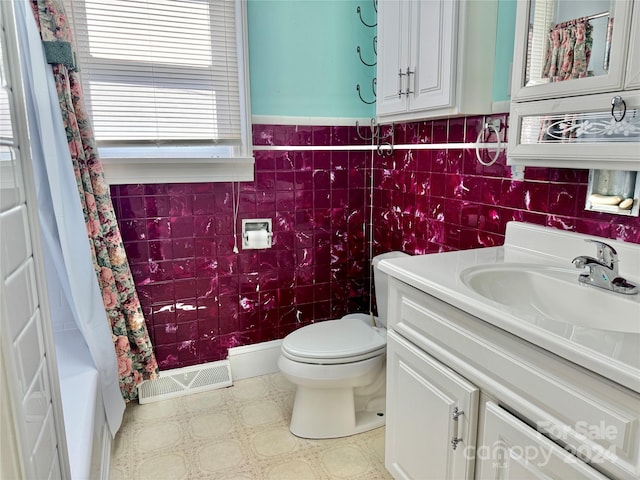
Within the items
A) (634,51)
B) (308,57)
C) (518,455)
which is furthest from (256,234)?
(634,51)

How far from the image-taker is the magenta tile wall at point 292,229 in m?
2.03

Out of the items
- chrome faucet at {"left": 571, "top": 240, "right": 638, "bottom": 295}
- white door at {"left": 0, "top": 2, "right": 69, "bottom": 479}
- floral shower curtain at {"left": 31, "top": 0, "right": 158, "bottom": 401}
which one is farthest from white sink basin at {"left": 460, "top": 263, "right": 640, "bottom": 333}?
floral shower curtain at {"left": 31, "top": 0, "right": 158, "bottom": 401}

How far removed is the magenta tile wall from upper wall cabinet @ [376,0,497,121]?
0.20m

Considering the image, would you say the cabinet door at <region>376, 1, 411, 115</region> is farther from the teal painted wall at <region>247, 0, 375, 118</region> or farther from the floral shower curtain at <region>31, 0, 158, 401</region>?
the floral shower curtain at <region>31, 0, 158, 401</region>

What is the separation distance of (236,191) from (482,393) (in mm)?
1534

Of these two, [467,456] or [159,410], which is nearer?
[467,456]

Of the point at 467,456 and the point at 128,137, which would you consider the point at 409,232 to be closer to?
the point at 467,456

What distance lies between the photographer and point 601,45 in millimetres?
1155

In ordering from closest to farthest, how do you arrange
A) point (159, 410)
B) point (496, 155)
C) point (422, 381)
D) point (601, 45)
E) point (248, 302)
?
point (601, 45) → point (422, 381) → point (496, 155) → point (159, 410) → point (248, 302)

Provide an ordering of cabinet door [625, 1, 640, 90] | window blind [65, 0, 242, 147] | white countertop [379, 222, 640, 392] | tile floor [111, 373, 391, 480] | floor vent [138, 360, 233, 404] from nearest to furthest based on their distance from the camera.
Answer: white countertop [379, 222, 640, 392]
cabinet door [625, 1, 640, 90]
tile floor [111, 373, 391, 480]
window blind [65, 0, 242, 147]
floor vent [138, 360, 233, 404]

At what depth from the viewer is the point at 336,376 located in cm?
182

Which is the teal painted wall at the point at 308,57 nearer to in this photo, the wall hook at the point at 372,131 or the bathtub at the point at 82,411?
the wall hook at the point at 372,131

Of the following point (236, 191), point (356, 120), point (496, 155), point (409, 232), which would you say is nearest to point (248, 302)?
point (236, 191)

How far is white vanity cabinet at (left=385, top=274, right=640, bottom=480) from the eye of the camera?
2.81ft
